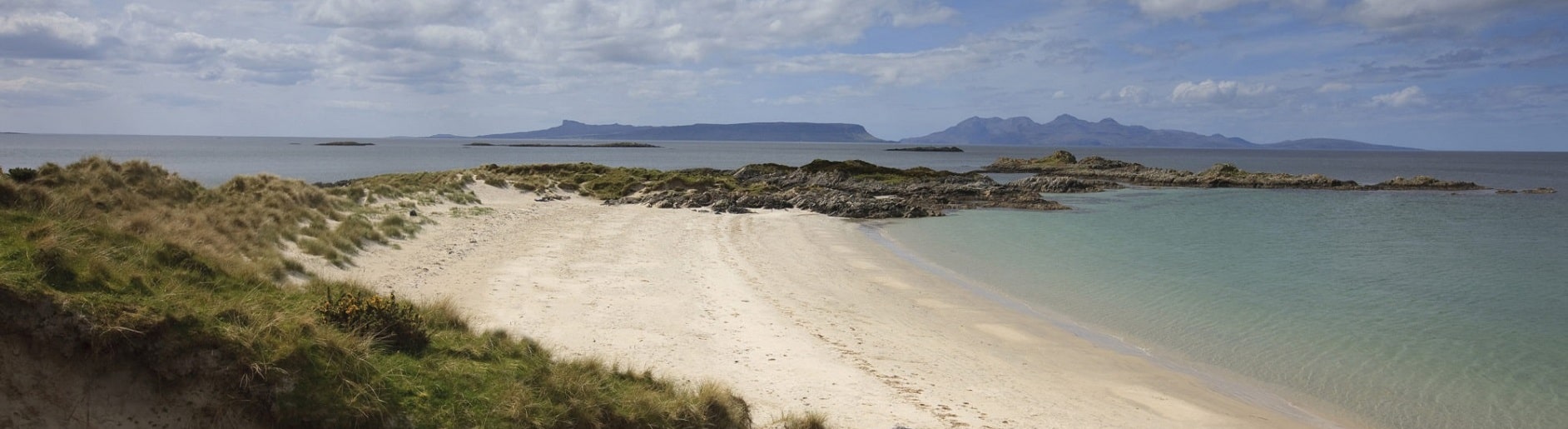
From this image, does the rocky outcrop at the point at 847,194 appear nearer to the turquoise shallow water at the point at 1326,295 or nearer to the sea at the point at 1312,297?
the sea at the point at 1312,297

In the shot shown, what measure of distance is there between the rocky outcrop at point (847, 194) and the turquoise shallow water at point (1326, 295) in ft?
9.52

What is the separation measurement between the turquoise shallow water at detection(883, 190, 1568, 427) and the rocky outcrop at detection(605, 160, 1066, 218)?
290cm

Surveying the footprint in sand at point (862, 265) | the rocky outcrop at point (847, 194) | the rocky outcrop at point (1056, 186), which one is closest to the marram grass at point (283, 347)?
the footprint in sand at point (862, 265)

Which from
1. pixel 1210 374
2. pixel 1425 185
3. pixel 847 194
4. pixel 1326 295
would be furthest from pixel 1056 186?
pixel 1210 374

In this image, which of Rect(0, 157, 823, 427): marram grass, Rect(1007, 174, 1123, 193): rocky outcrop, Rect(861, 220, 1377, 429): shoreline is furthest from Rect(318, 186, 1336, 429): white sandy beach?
Rect(1007, 174, 1123, 193): rocky outcrop

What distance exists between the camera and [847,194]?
4400 cm

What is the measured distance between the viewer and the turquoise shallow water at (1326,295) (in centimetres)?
1060

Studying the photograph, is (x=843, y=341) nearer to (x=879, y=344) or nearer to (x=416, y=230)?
(x=879, y=344)

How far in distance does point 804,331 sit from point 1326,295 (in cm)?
1219

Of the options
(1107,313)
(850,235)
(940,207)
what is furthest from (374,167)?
(1107,313)

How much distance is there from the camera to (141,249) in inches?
289

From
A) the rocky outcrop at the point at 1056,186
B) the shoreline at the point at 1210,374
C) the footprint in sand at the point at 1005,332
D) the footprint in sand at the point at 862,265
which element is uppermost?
the rocky outcrop at the point at 1056,186

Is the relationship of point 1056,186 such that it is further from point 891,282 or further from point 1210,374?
point 1210,374

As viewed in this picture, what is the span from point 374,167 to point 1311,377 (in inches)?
3447
